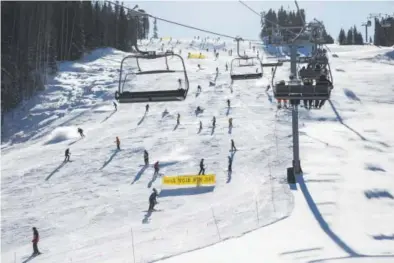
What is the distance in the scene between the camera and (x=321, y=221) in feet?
54.9

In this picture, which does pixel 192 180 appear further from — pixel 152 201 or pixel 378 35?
pixel 378 35

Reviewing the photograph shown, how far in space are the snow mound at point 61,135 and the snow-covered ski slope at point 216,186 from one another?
147 millimetres

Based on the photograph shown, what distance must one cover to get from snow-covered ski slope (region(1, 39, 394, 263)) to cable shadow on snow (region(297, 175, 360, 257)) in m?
0.03

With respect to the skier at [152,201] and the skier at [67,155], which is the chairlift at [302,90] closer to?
the skier at [152,201]

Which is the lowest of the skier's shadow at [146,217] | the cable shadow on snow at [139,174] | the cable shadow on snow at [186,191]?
the skier's shadow at [146,217]

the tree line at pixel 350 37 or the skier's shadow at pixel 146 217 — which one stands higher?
the tree line at pixel 350 37

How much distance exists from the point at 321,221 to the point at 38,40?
49.9 metres

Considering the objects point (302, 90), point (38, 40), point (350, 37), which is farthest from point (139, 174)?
point (350, 37)

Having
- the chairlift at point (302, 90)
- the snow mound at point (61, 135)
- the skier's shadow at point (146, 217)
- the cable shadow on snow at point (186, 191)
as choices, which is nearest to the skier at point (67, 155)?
the snow mound at point (61, 135)

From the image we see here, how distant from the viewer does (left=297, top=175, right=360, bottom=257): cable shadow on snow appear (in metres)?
13.7

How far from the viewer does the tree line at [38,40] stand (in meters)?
54.2

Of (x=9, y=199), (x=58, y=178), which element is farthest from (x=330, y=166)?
(x=9, y=199)

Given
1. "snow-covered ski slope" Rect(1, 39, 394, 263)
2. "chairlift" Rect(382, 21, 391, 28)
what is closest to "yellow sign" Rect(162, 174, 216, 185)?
"snow-covered ski slope" Rect(1, 39, 394, 263)

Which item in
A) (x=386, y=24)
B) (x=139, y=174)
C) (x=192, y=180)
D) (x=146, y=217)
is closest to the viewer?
(x=146, y=217)
